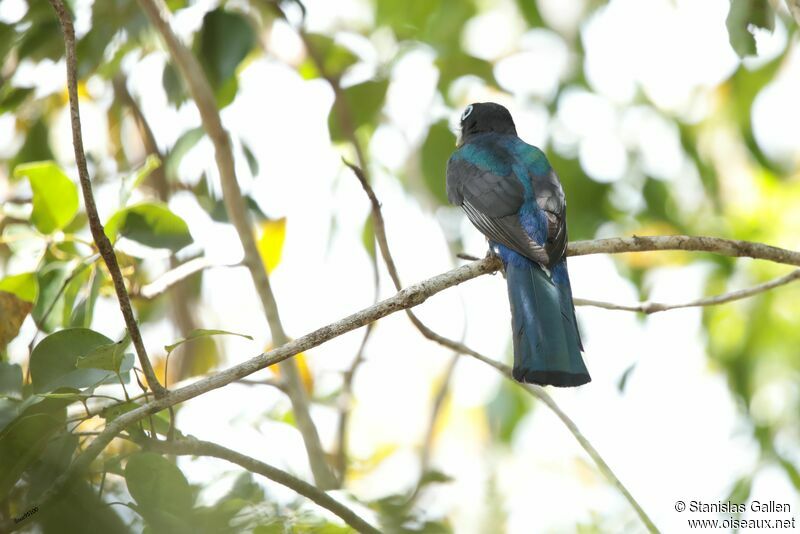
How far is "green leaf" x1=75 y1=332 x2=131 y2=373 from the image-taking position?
7.42 ft

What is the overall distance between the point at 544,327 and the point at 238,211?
1.43m

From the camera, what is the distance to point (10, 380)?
258 centimetres

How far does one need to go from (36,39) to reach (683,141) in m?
4.09

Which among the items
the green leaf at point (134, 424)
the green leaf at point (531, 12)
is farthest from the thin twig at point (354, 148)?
the green leaf at point (134, 424)

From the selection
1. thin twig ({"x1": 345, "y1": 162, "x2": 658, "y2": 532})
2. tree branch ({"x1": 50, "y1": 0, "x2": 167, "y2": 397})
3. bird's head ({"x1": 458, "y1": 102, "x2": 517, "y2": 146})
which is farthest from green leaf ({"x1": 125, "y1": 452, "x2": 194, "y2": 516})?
bird's head ({"x1": 458, "y1": 102, "x2": 517, "y2": 146})

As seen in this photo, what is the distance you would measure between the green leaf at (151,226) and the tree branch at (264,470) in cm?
100

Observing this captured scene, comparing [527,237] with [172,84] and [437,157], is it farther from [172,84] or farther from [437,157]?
[172,84]

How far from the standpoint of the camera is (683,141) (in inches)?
232

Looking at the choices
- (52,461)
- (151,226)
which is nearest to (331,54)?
(151,226)

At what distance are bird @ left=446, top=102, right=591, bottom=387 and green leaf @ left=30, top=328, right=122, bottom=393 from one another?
1519 millimetres

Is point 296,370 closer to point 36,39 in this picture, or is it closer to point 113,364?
point 113,364

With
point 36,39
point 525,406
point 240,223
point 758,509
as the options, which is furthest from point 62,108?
point 758,509

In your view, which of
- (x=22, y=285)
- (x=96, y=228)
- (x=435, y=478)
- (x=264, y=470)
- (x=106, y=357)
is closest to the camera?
(x=96, y=228)

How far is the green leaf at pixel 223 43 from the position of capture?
12.3 ft
